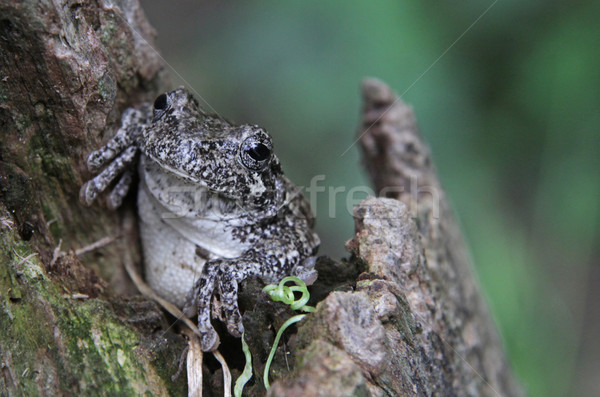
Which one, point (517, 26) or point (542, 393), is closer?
point (542, 393)

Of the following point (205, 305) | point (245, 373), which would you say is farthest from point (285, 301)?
point (205, 305)

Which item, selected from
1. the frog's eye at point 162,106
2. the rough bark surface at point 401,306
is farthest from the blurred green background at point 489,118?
the frog's eye at point 162,106

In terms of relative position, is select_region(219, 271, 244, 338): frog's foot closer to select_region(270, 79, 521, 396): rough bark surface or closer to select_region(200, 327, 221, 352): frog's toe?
select_region(200, 327, 221, 352): frog's toe

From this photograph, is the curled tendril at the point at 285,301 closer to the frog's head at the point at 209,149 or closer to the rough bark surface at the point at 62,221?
the rough bark surface at the point at 62,221

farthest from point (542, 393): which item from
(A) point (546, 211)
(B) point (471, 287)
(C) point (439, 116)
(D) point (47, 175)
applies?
(D) point (47, 175)

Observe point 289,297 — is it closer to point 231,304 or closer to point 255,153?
point 231,304

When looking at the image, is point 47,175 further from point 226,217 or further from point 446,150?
point 446,150
